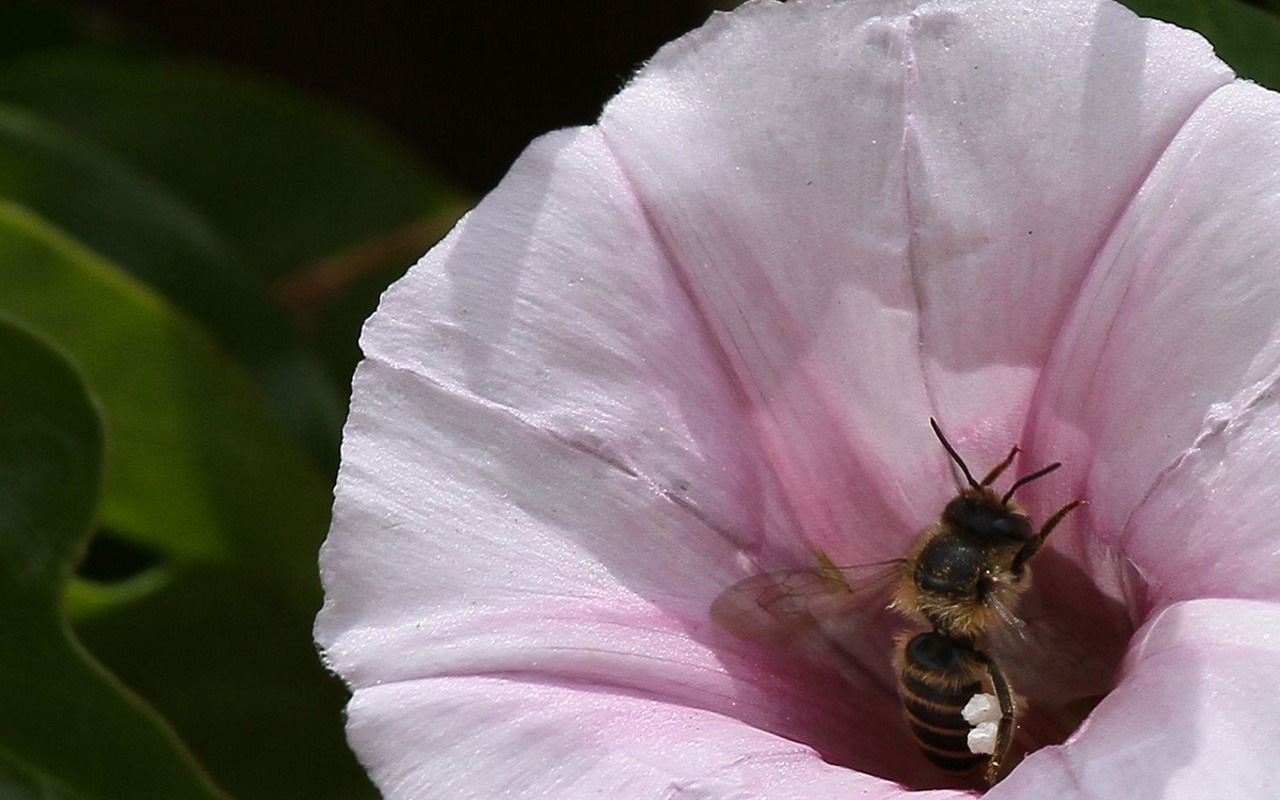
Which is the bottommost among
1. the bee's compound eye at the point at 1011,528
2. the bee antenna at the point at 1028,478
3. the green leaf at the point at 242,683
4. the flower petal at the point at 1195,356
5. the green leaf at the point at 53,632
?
the green leaf at the point at 242,683

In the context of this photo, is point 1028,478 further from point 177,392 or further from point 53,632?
point 177,392

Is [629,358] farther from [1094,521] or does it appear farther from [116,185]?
[116,185]

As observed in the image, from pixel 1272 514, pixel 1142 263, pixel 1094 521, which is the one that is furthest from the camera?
pixel 1094 521

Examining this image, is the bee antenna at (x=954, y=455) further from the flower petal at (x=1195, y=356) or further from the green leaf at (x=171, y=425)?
the green leaf at (x=171, y=425)

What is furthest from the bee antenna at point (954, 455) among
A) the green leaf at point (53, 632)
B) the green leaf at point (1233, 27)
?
the green leaf at point (53, 632)

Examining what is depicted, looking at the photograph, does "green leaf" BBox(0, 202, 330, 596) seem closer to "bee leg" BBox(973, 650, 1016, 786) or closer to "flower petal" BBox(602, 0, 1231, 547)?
"flower petal" BBox(602, 0, 1231, 547)

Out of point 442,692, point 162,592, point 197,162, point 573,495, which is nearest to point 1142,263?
point 573,495

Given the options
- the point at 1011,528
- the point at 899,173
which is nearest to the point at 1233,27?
the point at 899,173
